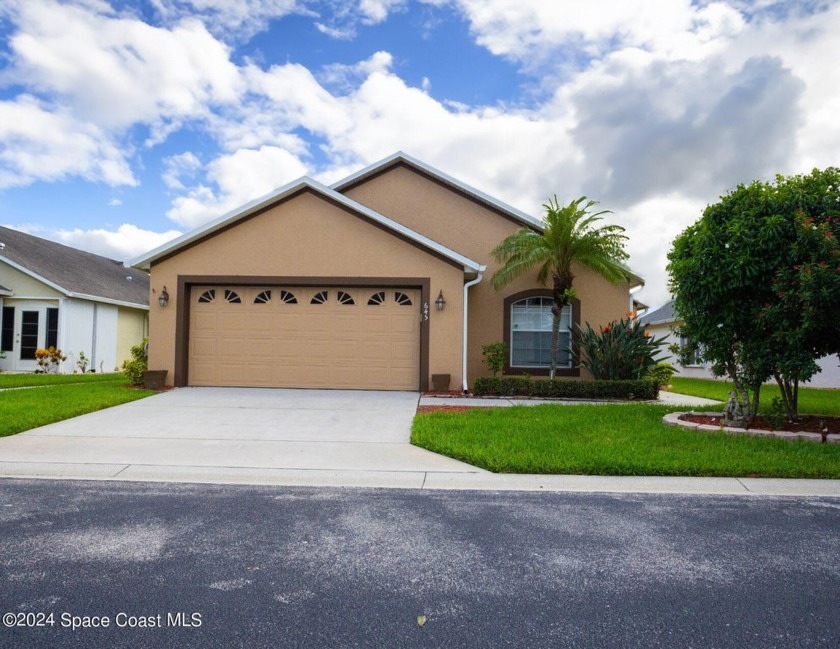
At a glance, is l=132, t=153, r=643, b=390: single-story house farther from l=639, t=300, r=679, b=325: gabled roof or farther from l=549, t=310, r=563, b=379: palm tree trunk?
l=639, t=300, r=679, b=325: gabled roof

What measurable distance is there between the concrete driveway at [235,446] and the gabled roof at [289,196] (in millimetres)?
4114

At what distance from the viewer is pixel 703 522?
4562 millimetres

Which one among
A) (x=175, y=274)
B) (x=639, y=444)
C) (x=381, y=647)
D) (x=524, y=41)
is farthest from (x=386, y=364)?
(x=381, y=647)

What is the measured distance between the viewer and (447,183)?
54.0ft

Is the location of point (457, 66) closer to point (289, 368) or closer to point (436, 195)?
point (436, 195)

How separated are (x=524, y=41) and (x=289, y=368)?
971 cm

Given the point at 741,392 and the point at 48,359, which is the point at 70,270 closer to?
the point at 48,359

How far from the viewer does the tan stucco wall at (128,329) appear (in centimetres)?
2264

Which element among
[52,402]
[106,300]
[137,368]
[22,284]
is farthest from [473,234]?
[22,284]

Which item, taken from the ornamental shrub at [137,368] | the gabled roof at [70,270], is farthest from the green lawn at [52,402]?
the gabled roof at [70,270]

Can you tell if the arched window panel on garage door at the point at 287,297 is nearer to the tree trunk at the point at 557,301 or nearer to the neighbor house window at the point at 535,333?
the neighbor house window at the point at 535,333

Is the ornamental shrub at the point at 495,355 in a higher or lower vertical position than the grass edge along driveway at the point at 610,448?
higher

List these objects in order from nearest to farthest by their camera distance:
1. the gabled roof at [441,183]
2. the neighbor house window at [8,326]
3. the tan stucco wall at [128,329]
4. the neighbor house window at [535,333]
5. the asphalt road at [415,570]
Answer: the asphalt road at [415,570] → the neighbor house window at [535,333] → the gabled roof at [441,183] → the neighbor house window at [8,326] → the tan stucco wall at [128,329]

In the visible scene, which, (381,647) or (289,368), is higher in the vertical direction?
(289,368)
